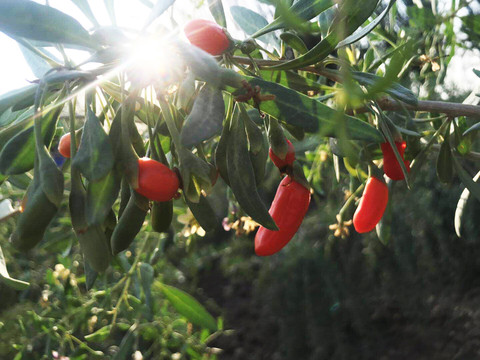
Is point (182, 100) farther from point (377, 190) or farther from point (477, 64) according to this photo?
point (477, 64)

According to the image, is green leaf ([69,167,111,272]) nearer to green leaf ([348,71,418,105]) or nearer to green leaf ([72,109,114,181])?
green leaf ([72,109,114,181])

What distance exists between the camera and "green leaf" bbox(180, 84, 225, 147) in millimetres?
383

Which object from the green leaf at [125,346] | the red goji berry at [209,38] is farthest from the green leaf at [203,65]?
the green leaf at [125,346]

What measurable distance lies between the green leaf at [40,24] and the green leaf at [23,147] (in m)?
0.06

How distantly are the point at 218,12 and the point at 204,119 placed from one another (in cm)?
31

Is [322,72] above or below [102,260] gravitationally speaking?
above

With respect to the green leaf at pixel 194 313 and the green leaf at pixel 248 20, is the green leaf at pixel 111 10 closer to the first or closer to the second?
the green leaf at pixel 248 20

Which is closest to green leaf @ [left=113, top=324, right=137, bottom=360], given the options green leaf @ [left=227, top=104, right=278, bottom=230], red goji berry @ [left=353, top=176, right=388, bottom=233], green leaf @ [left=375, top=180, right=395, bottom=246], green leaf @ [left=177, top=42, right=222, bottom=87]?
green leaf @ [left=375, top=180, right=395, bottom=246]

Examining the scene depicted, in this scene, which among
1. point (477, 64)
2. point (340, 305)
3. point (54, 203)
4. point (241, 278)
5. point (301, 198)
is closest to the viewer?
point (54, 203)

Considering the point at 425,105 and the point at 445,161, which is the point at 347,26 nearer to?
the point at 425,105

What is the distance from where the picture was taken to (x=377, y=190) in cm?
67

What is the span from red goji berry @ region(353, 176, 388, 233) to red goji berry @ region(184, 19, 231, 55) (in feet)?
0.81

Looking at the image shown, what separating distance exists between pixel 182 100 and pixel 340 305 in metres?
2.47

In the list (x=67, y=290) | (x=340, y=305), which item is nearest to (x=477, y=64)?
(x=67, y=290)
